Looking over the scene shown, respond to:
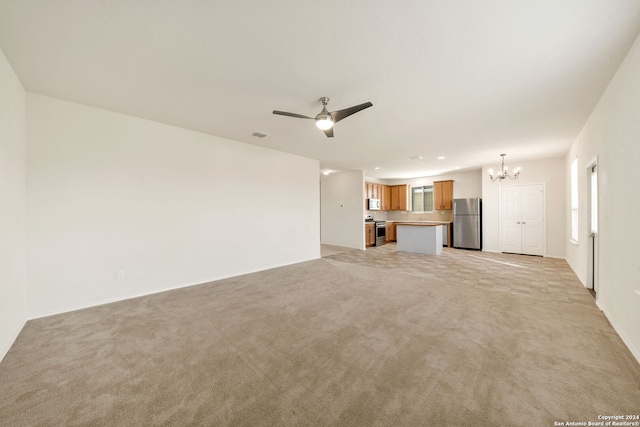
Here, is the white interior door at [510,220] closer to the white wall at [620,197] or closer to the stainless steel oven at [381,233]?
the stainless steel oven at [381,233]

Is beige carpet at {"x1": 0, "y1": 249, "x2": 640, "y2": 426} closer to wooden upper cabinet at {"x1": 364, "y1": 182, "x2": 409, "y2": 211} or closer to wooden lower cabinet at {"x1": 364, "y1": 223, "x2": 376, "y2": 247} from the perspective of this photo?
wooden lower cabinet at {"x1": 364, "y1": 223, "x2": 376, "y2": 247}

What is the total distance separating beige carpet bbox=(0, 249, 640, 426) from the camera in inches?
62.1

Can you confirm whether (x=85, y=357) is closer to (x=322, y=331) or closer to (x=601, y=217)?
(x=322, y=331)

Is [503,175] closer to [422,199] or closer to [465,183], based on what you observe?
[465,183]

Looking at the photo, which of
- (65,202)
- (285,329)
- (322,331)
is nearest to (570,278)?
(322,331)

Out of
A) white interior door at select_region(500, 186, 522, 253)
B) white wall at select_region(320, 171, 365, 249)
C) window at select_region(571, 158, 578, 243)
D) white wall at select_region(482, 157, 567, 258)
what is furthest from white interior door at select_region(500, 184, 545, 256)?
white wall at select_region(320, 171, 365, 249)

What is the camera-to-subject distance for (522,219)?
23.2 feet

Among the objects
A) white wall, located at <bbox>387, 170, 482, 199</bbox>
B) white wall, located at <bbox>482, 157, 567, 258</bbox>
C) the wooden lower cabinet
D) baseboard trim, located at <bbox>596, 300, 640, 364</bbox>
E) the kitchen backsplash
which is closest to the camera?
baseboard trim, located at <bbox>596, 300, 640, 364</bbox>

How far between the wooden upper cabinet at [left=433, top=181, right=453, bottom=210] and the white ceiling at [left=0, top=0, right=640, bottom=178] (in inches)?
203

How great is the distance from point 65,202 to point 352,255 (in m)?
6.03

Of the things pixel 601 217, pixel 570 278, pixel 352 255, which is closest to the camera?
pixel 601 217

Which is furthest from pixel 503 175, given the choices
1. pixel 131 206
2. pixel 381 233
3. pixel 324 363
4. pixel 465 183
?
pixel 131 206

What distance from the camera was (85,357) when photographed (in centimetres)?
220

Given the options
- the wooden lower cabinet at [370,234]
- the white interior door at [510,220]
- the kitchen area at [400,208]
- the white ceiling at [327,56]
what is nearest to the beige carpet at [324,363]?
the white ceiling at [327,56]
